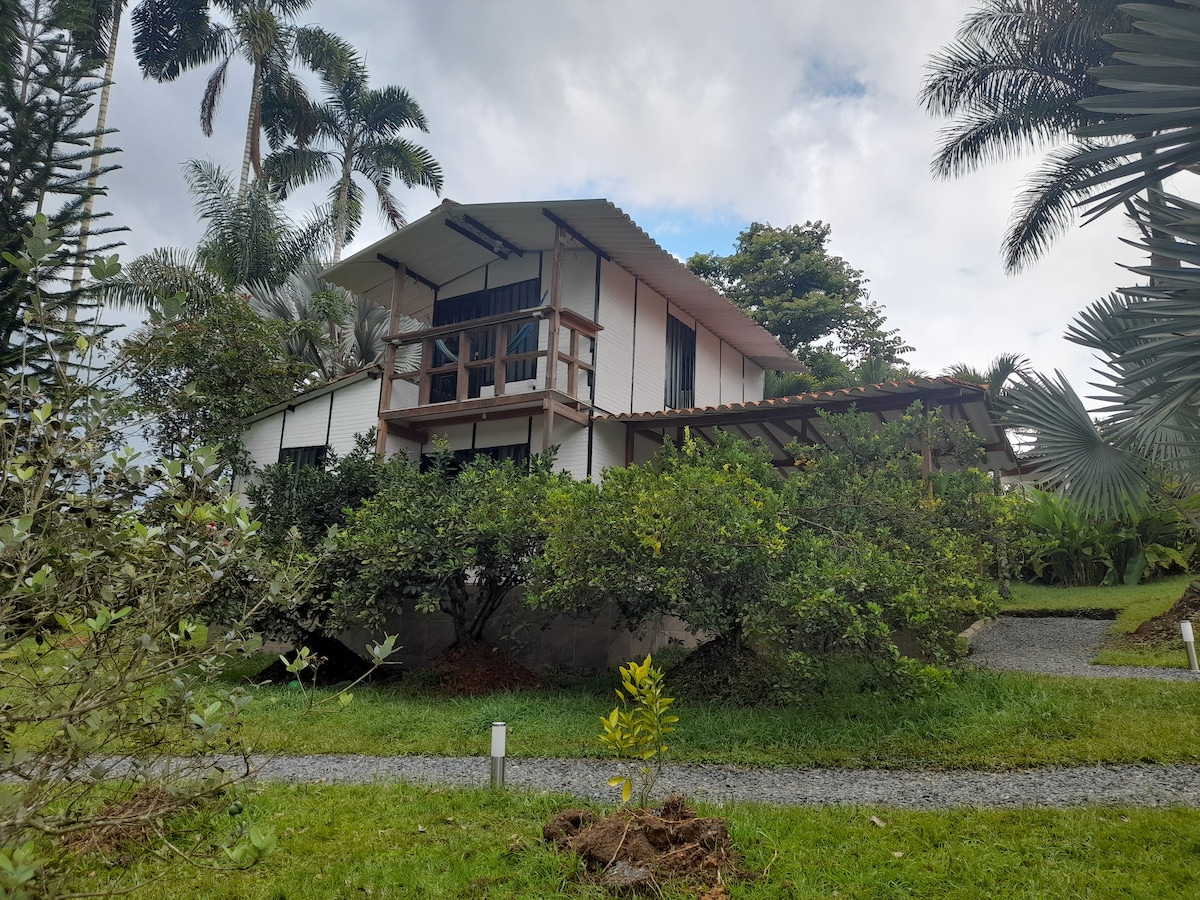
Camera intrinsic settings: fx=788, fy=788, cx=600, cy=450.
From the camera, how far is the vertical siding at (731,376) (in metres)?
16.9

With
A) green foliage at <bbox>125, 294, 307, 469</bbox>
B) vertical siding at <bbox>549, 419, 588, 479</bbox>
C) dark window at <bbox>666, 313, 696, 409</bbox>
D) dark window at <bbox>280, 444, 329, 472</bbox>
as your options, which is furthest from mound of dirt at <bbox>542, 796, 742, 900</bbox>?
green foliage at <bbox>125, 294, 307, 469</bbox>

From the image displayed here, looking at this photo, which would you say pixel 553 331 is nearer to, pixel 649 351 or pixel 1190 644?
pixel 649 351

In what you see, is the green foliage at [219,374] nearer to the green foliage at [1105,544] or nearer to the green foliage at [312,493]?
the green foliage at [312,493]

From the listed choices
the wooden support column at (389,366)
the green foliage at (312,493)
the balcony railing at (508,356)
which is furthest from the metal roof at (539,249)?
the green foliage at (312,493)

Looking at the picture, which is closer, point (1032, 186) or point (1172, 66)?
point (1172, 66)

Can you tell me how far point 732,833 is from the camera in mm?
4492

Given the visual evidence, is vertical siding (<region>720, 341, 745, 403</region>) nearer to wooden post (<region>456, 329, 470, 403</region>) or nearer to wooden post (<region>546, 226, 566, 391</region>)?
wooden post (<region>546, 226, 566, 391</region>)

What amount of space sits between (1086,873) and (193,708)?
13.7 ft

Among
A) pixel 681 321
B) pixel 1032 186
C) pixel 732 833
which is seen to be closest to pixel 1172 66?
pixel 732 833

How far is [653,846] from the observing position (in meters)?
4.12

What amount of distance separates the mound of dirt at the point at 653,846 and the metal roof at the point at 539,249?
951 centimetres

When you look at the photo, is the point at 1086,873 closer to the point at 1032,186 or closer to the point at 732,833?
the point at 732,833

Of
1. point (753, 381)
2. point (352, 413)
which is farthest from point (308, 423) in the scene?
point (753, 381)

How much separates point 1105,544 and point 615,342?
1058 centimetres
